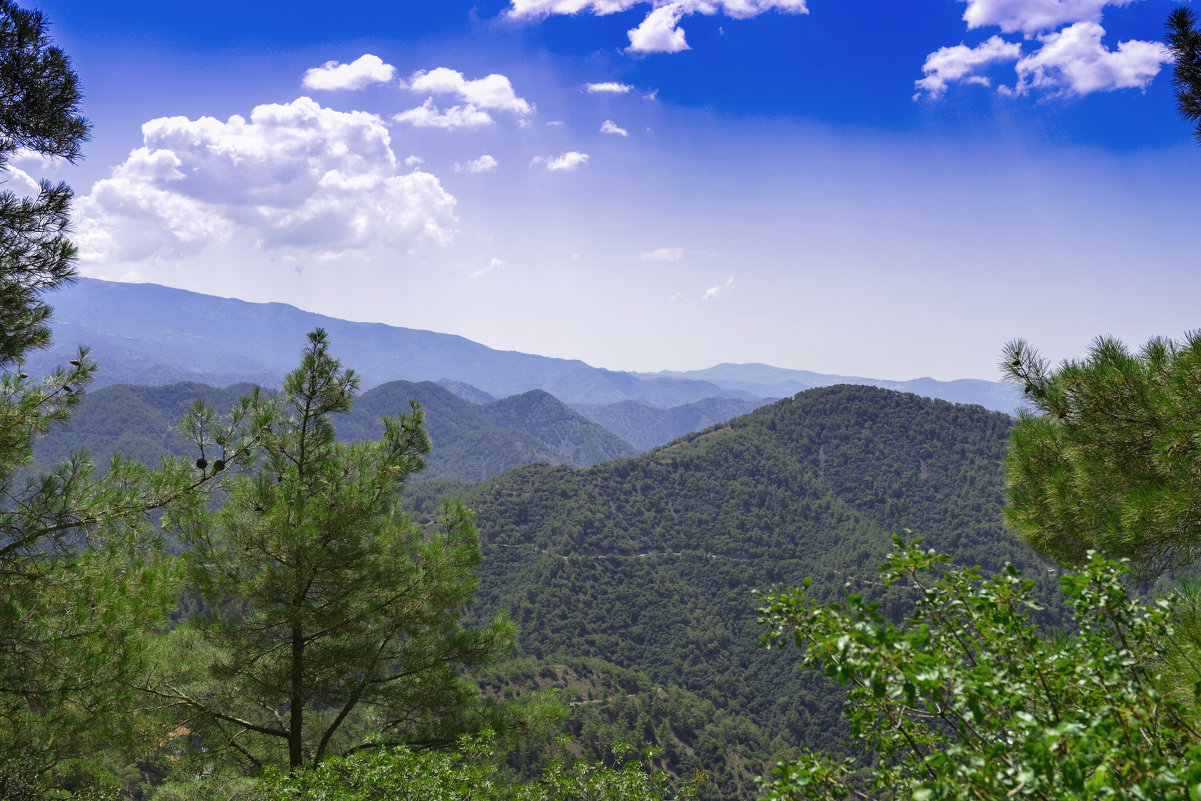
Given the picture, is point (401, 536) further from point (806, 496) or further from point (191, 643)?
point (806, 496)

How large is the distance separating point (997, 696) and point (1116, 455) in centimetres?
508

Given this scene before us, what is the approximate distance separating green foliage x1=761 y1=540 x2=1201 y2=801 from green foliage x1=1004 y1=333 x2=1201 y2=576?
300 cm

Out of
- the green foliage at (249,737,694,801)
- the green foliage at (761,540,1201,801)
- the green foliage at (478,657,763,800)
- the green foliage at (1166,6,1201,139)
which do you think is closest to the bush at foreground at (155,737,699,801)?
the green foliage at (249,737,694,801)

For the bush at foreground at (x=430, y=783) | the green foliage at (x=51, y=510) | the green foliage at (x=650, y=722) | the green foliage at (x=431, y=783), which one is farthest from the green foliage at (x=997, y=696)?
the green foliage at (x=650, y=722)

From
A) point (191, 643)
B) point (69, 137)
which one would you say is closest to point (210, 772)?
point (191, 643)

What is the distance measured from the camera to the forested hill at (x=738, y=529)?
79.9 meters

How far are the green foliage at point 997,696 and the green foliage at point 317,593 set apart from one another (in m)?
6.04

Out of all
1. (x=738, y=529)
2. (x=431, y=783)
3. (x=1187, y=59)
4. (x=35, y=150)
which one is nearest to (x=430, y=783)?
(x=431, y=783)

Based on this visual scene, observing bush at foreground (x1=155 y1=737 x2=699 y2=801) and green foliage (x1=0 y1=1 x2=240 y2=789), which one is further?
green foliage (x1=0 y1=1 x2=240 y2=789)

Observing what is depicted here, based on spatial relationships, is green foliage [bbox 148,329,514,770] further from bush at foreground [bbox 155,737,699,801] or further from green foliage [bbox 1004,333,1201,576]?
green foliage [bbox 1004,333,1201,576]

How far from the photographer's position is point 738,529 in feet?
359

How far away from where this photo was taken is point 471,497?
11162 centimetres

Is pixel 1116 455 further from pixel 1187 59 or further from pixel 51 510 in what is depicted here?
pixel 51 510

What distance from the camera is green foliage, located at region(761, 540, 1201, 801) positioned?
1.85m
